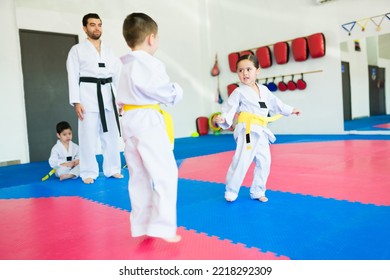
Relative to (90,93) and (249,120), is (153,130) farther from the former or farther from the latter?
(90,93)

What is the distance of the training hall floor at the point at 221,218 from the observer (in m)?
1.91

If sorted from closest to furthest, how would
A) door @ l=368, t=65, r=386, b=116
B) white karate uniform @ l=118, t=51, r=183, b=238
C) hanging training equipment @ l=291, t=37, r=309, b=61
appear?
white karate uniform @ l=118, t=51, r=183, b=238 → hanging training equipment @ l=291, t=37, r=309, b=61 → door @ l=368, t=65, r=386, b=116

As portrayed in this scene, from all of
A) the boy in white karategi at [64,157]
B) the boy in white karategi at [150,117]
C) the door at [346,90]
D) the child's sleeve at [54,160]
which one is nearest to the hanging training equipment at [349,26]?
the door at [346,90]

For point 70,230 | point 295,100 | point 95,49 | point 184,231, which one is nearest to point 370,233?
point 184,231

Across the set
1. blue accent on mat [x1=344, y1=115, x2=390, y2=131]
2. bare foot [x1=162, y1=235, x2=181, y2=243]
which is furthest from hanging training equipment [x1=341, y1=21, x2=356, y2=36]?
bare foot [x1=162, y1=235, x2=181, y2=243]

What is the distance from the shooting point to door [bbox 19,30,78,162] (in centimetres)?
670

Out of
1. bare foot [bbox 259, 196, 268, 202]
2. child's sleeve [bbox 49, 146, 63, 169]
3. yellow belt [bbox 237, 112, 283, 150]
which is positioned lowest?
bare foot [bbox 259, 196, 268, 202]

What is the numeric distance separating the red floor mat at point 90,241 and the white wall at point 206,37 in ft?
14.2

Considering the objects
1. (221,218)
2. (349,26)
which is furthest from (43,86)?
(349,26)

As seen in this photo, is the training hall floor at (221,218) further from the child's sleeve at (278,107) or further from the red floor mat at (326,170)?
the child's sleeve at (278,107)

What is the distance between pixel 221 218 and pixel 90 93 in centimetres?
242

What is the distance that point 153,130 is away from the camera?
78.4 inches

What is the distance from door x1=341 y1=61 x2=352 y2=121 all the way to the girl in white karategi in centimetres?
579

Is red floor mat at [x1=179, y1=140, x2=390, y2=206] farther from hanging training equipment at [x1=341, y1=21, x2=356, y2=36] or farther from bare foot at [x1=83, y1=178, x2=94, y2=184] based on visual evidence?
hanging training equipment at [x1=341, y1=21, x2=356, y2=36]
